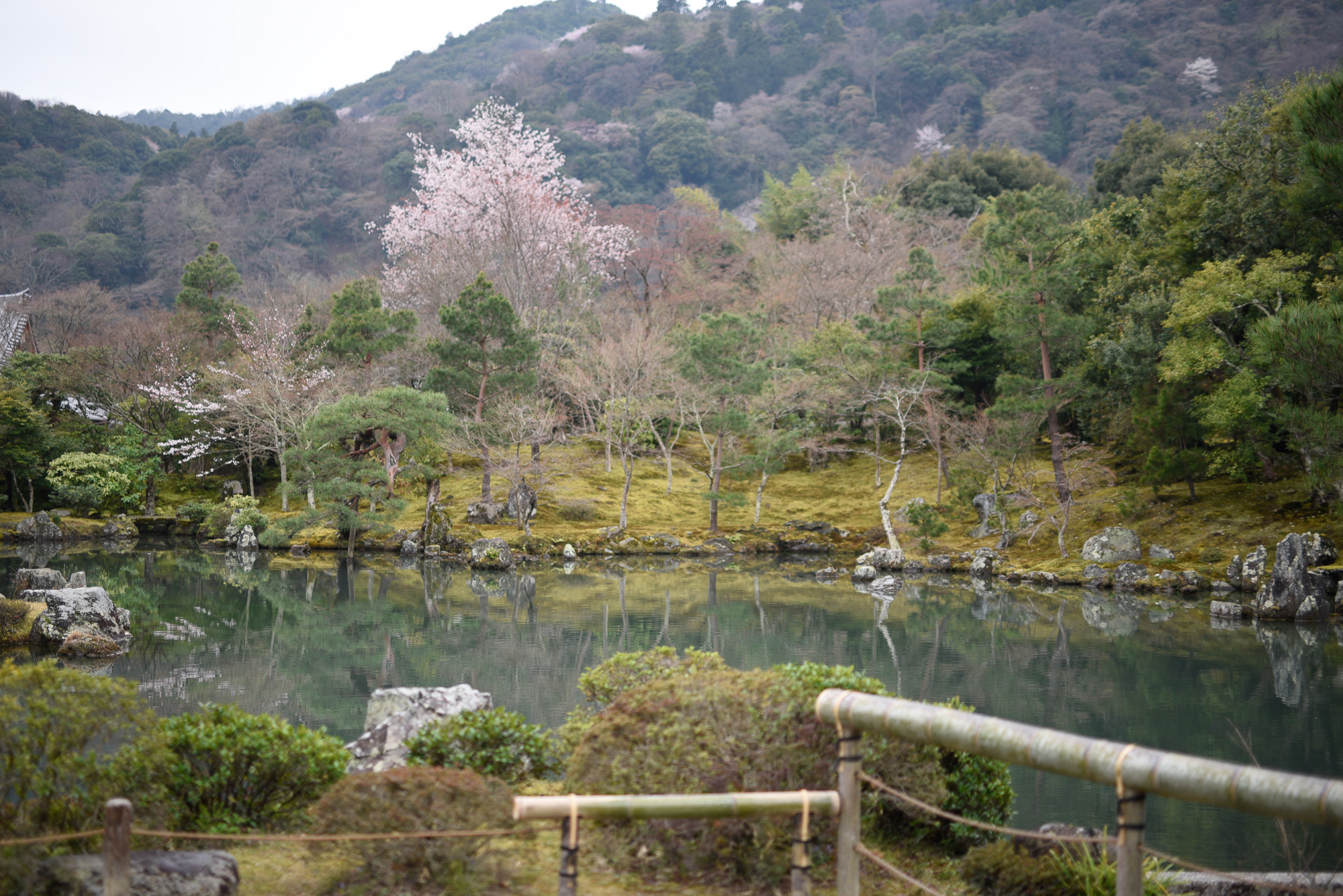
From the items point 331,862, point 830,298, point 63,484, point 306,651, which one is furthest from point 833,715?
point 830,298

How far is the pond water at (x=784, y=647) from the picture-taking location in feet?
27.3

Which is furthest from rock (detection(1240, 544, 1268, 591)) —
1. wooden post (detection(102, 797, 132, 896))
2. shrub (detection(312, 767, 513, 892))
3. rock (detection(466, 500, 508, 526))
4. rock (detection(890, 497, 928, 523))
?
wooden post (detection(102, 797, 132, 896))

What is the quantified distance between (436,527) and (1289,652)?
17426 mm

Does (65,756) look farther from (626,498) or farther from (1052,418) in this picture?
(626,498)

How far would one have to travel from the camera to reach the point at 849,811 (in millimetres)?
3271

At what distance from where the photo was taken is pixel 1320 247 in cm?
1752

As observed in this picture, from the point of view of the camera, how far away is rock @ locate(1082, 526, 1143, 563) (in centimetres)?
1914

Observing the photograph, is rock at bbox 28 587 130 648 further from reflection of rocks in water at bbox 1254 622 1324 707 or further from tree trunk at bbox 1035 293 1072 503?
tree trunk at bbox 1035 293 1072 503

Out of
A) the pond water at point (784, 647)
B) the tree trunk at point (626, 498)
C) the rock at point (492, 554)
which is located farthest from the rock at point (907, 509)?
the rock at point (492, 554)

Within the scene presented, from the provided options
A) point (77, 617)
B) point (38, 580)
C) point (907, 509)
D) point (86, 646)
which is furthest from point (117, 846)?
point (907, 509)

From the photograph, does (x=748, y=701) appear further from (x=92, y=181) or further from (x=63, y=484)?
(x=92, y=181)

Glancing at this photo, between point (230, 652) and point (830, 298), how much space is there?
23783 millimetres

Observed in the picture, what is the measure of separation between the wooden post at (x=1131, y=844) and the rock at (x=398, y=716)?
367 cm

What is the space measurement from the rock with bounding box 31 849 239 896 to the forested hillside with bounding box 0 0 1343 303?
38.7 metres
